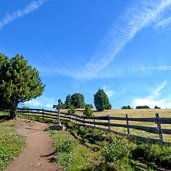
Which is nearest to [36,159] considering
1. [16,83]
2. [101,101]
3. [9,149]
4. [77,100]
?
[9,149]

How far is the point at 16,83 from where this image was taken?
35781 mm

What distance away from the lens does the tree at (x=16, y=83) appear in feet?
115

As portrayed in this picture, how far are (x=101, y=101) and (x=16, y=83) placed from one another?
55.1m

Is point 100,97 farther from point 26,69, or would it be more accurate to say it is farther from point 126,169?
point 126,169

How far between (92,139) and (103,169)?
25.2 feet

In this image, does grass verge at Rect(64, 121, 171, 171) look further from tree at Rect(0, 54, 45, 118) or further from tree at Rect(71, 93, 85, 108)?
tree at Rect(71, 93, 85, 108)

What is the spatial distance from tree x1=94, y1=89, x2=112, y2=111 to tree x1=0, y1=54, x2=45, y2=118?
51.1m

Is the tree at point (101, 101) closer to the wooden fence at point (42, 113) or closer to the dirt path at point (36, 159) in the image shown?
the wooden fence at point (42, 113)

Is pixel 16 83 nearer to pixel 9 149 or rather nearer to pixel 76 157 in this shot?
pixel 9 149

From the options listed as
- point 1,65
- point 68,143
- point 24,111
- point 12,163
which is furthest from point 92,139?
point 24,111

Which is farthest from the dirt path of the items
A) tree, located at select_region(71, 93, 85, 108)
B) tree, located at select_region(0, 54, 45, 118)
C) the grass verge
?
tree, located at select_region(71, 93, 85, 108)

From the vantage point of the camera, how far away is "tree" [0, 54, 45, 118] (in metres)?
34.9

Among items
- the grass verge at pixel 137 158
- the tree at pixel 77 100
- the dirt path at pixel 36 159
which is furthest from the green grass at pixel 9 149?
the tree at pixel 77 100

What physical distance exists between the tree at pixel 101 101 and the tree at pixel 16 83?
2012 inches
